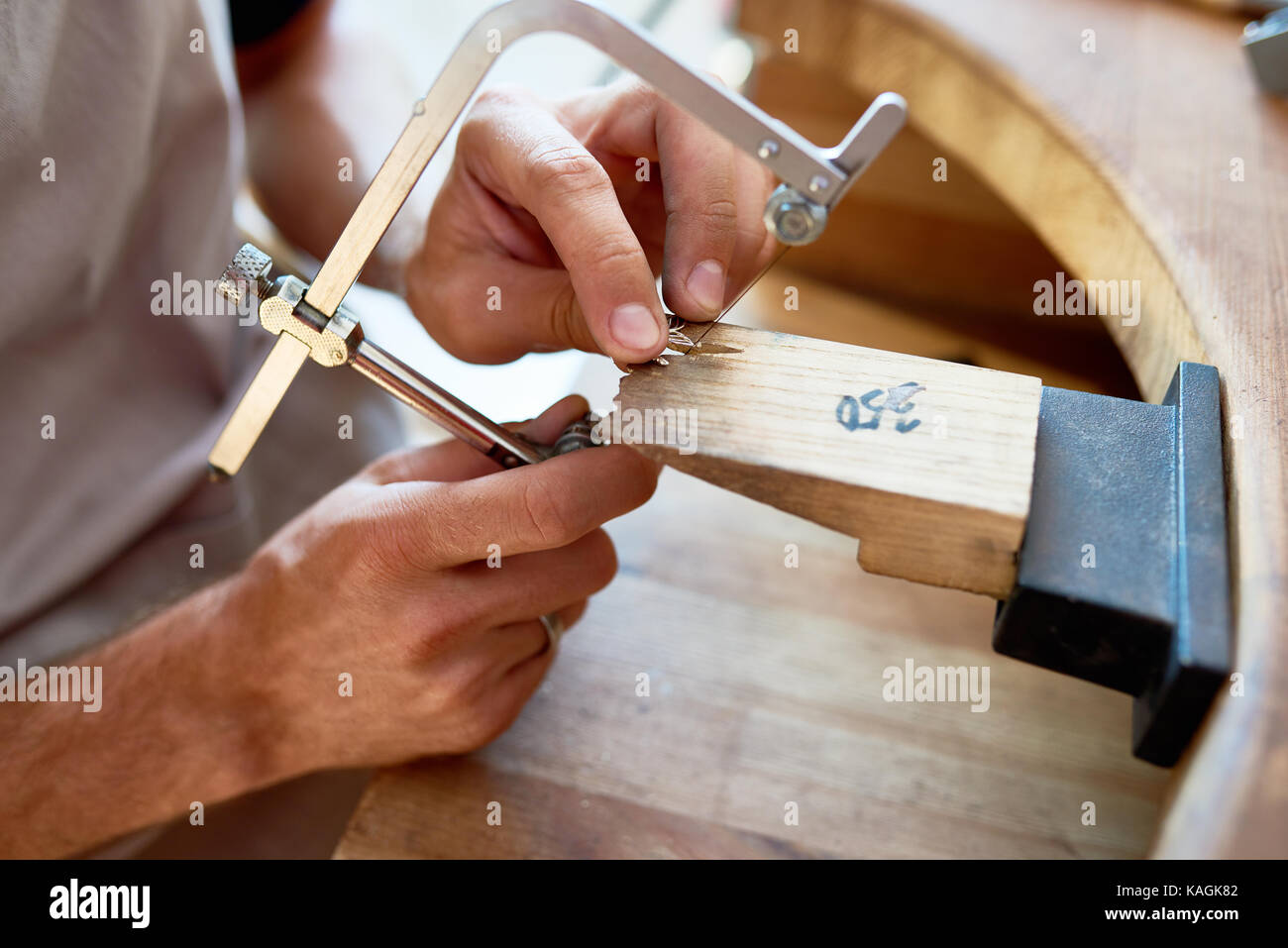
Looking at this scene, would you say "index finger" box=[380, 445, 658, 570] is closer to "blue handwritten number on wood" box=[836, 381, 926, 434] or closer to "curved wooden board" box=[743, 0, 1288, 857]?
"blue handwritten number on wood" box=[836, 381, 926, 434]

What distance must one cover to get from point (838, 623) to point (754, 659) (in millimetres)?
92

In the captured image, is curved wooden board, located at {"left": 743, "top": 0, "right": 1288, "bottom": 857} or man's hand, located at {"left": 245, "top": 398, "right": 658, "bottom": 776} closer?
curved wooden board, located at {"left": 743, "top": 0, "right": 1288, "bottom": 857}

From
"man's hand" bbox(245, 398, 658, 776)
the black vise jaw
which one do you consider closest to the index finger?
"man's hand" bbox(245, 398, 658, 776)

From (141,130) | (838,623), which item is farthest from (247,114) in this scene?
(838,623)

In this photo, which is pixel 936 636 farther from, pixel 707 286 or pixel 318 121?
pixel 318 121

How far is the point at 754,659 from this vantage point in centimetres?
83

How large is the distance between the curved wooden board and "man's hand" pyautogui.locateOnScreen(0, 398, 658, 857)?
0.38 metres

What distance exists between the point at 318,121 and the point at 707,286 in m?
0.75

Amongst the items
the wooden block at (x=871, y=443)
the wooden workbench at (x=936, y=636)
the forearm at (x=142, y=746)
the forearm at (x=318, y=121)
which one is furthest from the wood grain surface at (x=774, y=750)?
the forearm at (x=318, y=121)

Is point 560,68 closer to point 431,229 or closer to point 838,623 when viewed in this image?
point 431,229

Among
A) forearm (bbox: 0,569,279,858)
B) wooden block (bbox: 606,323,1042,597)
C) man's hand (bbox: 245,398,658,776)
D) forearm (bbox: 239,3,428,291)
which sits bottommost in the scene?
forearm (bbox: 0,569,279,858)

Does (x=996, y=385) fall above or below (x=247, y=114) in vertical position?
below

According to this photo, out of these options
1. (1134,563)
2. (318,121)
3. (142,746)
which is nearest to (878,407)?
(1134,563)

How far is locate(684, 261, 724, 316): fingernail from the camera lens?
2.23 ft
